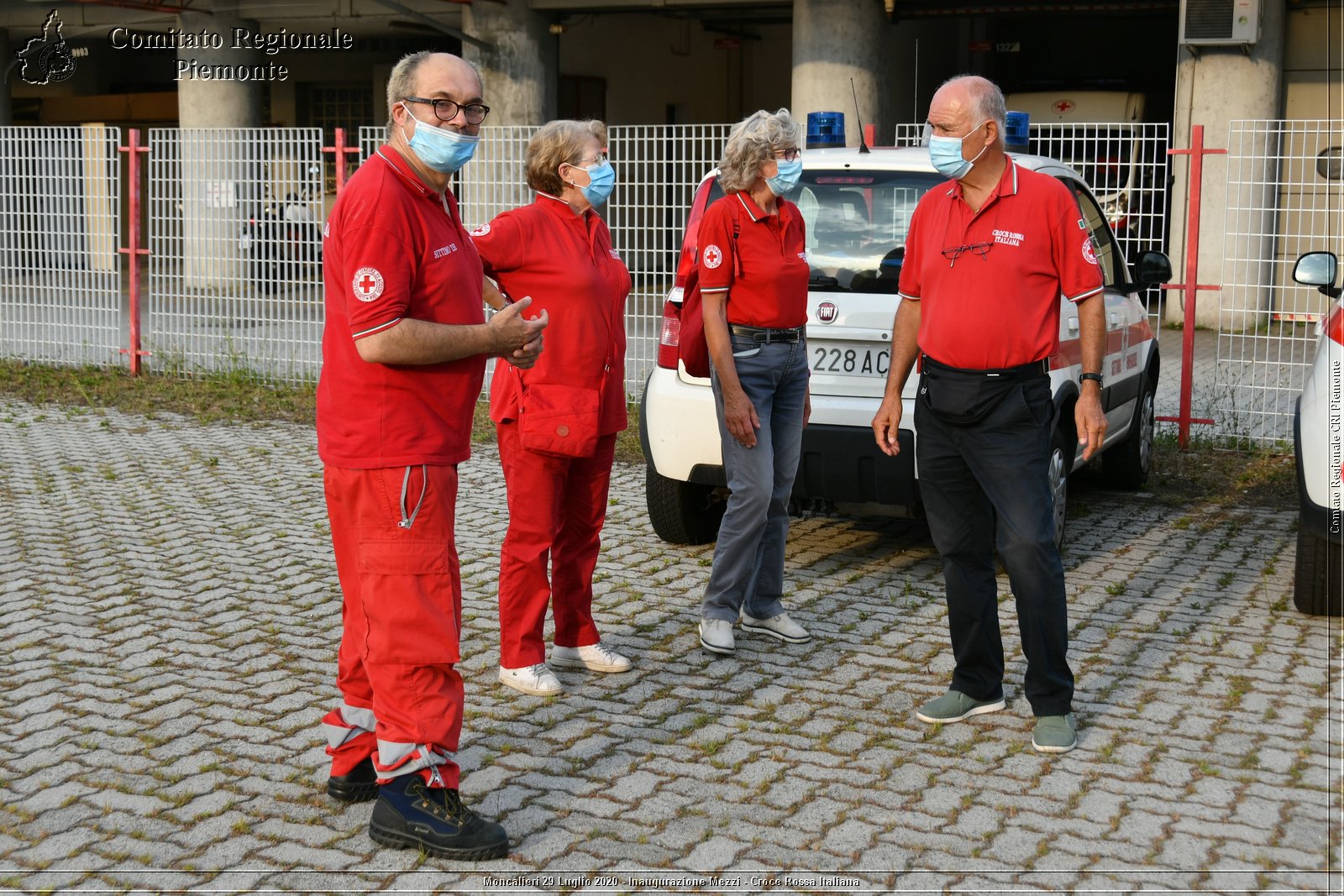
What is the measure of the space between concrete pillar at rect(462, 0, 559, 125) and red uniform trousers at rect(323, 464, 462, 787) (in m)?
16.1

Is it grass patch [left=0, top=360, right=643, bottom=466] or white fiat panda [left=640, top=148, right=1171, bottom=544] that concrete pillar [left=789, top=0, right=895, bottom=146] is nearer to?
grass patch [left=0, top=360, right=643, bottom=466]

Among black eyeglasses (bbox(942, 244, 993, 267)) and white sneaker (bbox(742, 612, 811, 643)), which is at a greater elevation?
black eyeglasses (bbox(942, 244, 993, 267))

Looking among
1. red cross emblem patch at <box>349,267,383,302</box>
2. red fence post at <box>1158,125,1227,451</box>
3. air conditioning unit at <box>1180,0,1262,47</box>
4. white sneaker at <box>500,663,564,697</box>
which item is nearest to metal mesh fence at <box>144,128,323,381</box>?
red fence post at <box>1158,125,1227,451</box>

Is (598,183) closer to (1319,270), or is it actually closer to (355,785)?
(355,785)

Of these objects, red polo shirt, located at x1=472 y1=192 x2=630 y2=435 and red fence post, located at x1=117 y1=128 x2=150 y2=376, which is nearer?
red polo shirt, located at x1=472 y1=192 x2=630 y2=435

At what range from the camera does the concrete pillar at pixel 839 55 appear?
17359mm

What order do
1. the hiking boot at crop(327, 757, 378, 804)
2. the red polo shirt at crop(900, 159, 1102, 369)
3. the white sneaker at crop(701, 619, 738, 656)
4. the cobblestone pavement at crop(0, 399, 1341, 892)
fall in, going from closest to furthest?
the cobblestone pavement at crop(0, 399, 1341, 892) < the hiking boot at crop(327, 757, 378, 804) < the red polo shirt at crop(900, 159, 1102, 369) < the white sneaker at crop(701, 619, 738, 656)

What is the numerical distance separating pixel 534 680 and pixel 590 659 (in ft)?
1.05

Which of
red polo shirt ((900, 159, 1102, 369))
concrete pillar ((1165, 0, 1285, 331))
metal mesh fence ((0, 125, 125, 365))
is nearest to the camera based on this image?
red polo shirt ((900, 159, 1102, 369))

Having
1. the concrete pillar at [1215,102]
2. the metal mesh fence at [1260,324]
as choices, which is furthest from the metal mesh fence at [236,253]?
the concrete pillar at [1215,102]

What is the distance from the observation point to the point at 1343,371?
5.52m

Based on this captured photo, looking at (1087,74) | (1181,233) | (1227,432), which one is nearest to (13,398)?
(1227,432)

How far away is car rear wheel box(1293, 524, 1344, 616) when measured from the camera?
232 inches

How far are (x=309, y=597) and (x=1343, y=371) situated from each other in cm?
421
